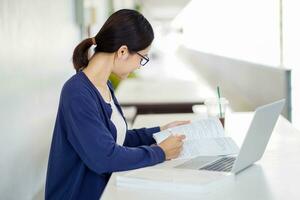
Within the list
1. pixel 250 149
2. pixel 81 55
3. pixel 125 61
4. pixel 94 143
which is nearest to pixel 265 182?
pixel 250 149

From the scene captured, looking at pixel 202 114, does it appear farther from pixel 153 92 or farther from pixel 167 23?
pixel 167 23

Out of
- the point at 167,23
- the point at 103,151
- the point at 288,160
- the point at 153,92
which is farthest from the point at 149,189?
the point at 167,23

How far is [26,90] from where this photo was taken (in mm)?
2438

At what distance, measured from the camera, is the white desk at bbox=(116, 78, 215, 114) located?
350cm

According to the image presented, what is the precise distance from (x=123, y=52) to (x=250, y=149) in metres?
0.52

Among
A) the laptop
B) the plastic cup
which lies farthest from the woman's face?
the plastic cup

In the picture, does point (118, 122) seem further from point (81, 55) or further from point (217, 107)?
point (217, 107)

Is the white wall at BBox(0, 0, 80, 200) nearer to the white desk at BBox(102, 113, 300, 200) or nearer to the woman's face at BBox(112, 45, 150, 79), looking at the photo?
the woman's face at BBox(112, 45, 150, 79)

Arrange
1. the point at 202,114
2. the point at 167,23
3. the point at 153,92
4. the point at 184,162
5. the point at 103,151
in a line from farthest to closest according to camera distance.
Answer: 1. the point at 167,23
2. the point at 153,92
3. the point at 202,114
4. the point at 184,162
5. the point at 103,151

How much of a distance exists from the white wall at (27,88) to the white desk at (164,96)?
0.65m

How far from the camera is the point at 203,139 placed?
1768 mm

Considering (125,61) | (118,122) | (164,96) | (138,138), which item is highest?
(125,61)

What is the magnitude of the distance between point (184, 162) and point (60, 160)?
1.32ft

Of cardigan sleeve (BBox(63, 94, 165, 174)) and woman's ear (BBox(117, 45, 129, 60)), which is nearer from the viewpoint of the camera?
cardigan sleeve (BBox(63, 94, 165, 174))
